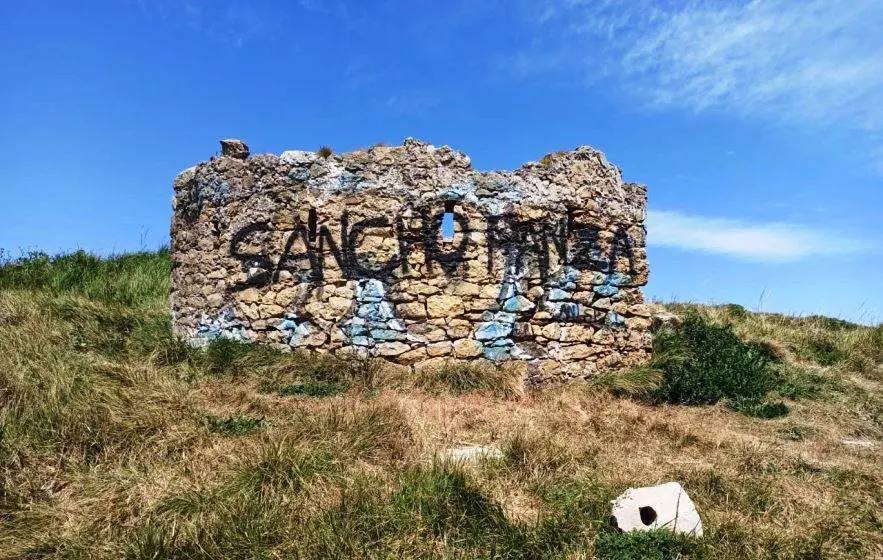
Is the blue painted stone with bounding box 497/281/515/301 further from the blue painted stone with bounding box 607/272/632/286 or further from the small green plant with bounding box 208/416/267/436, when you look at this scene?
the small green plant with bounding box 208/416/267/436

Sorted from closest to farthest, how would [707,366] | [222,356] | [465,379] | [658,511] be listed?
[658,511] → [465,379] → [222,356] → [707,366]

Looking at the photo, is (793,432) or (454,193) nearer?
(793,432)

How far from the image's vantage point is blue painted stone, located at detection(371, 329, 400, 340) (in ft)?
29.6

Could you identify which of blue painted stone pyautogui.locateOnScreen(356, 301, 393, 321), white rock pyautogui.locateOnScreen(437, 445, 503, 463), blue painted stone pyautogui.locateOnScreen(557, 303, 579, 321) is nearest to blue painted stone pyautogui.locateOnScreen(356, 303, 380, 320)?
blue painted stone pyautogui.locateOnScreen(356, 301, 393, 321)

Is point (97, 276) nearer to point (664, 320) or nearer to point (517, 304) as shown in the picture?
point (517, 304)

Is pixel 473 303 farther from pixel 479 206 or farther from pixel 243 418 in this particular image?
pixel 243 418

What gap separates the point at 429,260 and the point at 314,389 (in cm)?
235

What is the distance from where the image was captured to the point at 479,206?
9.13m

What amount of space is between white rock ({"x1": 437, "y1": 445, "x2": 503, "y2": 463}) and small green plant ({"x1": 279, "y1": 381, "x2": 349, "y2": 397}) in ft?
8.67

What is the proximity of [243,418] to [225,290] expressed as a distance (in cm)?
365

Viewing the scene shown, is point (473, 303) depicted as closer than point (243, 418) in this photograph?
No

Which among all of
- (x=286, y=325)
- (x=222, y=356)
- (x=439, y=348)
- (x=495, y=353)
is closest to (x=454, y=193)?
(x=439, y=348)

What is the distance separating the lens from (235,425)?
6316mm

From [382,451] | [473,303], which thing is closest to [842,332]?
[473,303]
